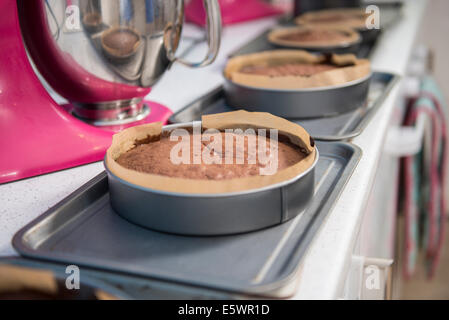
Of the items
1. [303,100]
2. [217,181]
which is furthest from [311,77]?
[217,181]

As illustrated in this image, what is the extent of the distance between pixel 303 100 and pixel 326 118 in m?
0.06

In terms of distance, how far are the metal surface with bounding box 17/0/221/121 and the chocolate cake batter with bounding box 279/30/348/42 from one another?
0.54 metres

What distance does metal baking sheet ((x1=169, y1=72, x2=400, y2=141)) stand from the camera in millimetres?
740

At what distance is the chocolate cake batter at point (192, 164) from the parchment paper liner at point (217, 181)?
13 millimetres

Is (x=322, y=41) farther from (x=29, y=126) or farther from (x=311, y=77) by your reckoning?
(x=29, y=126)

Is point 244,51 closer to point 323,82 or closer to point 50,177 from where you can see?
point 323,82

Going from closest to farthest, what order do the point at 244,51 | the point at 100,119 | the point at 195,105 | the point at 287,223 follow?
the point at 287,223 → the point at 100,119 → the point at 195,105 → the point at 244,51

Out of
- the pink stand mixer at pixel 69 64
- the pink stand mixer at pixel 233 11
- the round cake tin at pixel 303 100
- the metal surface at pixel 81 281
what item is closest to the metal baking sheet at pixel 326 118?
the round cake tin at pixel 303 100

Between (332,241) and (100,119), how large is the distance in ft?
1.35

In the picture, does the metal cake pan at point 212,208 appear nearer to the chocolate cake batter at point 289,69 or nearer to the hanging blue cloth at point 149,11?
the hanging blue cloth at point 149,11

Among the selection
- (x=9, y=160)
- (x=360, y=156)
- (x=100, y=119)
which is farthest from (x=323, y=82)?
(x=9, y=160)

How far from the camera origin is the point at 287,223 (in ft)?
1.66

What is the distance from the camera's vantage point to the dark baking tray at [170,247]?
1.33ft
